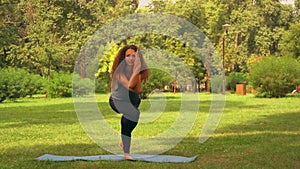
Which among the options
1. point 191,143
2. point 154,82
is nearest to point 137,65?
point 191,143

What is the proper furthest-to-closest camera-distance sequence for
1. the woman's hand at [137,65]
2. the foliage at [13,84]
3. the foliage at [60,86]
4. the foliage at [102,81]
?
the foliage at [102,81]
the foliage at [60,86]
the foliage at [13,84]
the woman's hand at [137,65]

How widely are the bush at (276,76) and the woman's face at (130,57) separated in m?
27.6

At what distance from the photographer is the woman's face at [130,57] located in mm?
9820

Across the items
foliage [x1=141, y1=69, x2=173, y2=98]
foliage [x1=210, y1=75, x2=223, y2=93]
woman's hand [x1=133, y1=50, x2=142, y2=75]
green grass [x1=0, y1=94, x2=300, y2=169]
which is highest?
woman's hand [x1=133, y1=50, x2=142, y2=75]

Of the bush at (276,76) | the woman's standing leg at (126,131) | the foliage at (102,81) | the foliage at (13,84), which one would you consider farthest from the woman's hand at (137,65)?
the foliage at (102,81)

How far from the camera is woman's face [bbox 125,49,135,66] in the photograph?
32.2ft

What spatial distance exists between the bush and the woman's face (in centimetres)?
2761

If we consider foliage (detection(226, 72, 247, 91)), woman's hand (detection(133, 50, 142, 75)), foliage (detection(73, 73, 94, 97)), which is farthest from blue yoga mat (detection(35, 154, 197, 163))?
foliage (detection(226, 72, 247, 91))

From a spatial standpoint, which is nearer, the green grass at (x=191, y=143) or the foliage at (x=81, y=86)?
the green grass at (x=191, y=143)

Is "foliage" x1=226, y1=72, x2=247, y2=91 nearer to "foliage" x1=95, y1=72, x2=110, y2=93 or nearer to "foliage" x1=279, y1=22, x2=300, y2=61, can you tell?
"foliage" x1=279, y1=22, x2=300, y2=61

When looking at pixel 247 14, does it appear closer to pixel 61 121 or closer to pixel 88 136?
pixel 61 121

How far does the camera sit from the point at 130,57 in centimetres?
983

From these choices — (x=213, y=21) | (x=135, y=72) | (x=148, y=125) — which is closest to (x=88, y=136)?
(x=148, y=125)

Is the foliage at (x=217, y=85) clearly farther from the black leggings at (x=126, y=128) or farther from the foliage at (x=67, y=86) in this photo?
the black leggings at (x=126, y=128)
